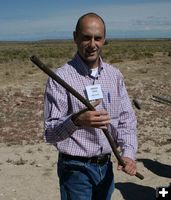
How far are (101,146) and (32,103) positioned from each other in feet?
34.6

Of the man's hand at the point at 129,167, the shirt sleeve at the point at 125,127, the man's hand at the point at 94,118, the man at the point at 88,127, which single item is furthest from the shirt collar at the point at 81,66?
the man's hand at the point at 129,167

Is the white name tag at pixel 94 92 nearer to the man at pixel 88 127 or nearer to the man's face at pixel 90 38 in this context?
the man at pixel 88 127

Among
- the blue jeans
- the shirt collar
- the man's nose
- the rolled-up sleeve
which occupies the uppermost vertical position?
the man's nose

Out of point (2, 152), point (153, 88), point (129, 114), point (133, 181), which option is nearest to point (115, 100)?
point (129, 114)

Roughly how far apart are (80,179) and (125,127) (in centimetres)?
40

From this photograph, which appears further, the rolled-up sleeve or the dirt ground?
the dirt ground

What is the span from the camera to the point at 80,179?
264 cm

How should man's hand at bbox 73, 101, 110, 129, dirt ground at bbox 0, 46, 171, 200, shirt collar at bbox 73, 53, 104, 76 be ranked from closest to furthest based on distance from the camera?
1. man's hand at bbox 73, 101, 110, 129
2. shirt collar at bbox 73, 53, 104, 76
3. dirt ground at bbox 0, 46, 171, 200

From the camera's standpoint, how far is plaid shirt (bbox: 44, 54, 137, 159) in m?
2.49

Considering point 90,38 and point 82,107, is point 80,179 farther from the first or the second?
point 90,38

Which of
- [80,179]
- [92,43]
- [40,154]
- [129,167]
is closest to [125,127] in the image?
[129,167]

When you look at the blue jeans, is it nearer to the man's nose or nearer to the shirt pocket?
the shirt pocket

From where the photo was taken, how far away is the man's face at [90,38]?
253cm

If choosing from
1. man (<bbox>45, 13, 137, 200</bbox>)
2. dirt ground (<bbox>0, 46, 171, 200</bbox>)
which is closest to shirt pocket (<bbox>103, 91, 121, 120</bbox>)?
man (<bbox>45, 13, 137, 200</bbox>)
